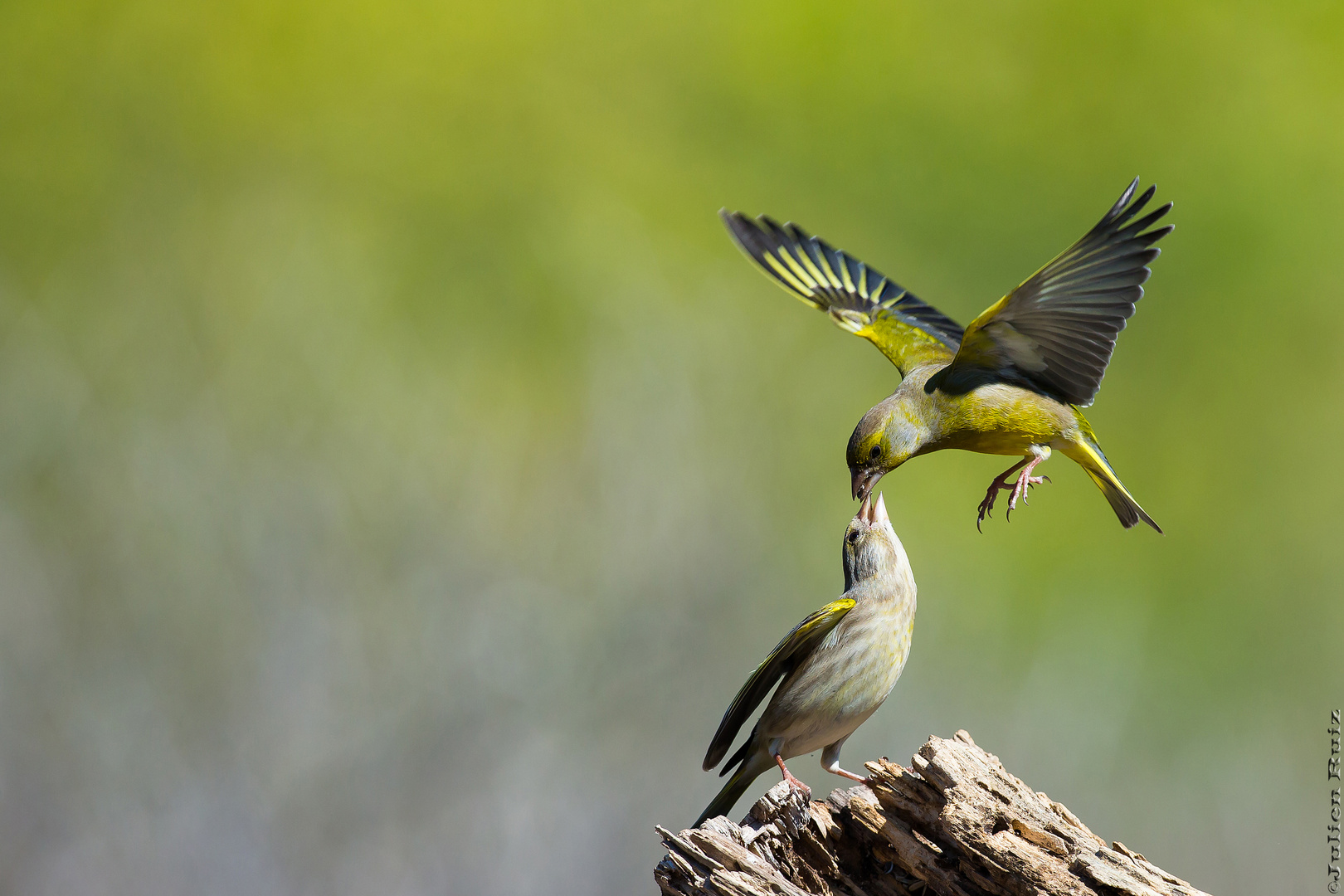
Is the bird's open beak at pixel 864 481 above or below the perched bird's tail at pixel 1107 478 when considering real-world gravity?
below

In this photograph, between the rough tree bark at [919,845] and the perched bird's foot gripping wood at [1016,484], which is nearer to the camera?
the rough tree bark at [919,845]

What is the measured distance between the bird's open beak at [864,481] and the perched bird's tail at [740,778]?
81cm

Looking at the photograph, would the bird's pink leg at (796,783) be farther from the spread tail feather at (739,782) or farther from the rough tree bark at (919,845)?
the spread tail feather at (739,782)

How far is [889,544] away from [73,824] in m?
4.52

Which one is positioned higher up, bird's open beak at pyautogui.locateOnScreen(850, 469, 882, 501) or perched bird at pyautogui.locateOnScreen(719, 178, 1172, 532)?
perched bird at pyautogui.locateOnScreen(719, 178, 1172, 532)

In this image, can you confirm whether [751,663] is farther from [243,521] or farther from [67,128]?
[67,128]

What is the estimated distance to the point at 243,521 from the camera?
555 centimetres

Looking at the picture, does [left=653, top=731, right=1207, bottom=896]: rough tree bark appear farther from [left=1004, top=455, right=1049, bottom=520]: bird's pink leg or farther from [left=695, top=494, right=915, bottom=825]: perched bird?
[left=1004, top=455, right=1049, bottom=520]: bird's pink leg

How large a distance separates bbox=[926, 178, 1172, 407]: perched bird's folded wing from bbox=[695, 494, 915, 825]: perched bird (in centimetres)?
53

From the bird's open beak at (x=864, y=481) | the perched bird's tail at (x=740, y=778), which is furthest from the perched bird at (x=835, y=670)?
the bird's open beak at (x=864, y=481)

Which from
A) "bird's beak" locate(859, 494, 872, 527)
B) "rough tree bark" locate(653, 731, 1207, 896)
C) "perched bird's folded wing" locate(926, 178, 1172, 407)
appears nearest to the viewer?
"rough tree bark" locate(653, 731, 1207, 896)

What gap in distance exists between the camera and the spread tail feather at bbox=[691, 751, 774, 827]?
3.06 metres

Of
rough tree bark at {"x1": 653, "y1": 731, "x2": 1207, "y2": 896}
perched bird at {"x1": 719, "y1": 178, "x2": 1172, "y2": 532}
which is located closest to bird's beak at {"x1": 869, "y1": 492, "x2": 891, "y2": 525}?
perched bird at {"x1": 719, "y1": 178, "x2": 1172, "y2": 532}

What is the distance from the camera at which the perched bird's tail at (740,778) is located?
3062 mm
